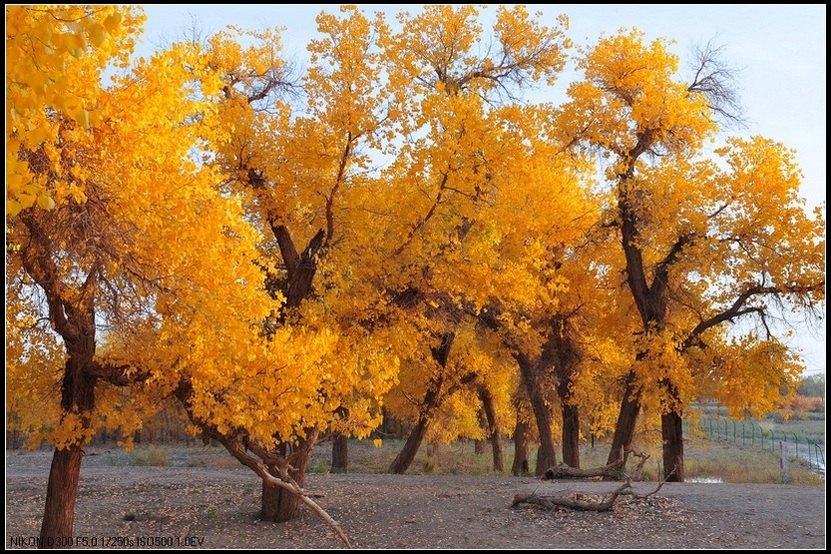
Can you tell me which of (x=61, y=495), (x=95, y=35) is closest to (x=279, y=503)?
(x=61, y=495)

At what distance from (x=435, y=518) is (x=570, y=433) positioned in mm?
9669

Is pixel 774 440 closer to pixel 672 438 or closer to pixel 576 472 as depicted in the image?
pixel 672 438

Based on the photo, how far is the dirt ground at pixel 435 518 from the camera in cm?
1044

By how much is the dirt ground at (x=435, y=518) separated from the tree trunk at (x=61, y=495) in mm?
488

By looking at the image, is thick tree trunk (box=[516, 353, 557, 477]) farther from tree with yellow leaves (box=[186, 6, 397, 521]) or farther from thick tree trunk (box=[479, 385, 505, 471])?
tree with yellow leaves (box=[186, 6, 397, 521])

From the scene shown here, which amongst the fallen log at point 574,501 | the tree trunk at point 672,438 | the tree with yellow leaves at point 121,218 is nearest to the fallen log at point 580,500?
the fallen log at point 574,501

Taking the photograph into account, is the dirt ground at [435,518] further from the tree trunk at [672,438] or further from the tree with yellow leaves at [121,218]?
the tree with yellow leaves at [121,218]

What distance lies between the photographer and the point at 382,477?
1897 centimetres

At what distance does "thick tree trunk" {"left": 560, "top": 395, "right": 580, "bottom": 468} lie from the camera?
68.1ft

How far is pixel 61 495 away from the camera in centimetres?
984

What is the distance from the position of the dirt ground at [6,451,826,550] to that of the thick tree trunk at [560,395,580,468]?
434cm

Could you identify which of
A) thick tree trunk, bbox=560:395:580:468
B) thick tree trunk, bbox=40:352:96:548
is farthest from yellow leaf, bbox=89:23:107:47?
thick tree trunk, bbox=560:395:580:468

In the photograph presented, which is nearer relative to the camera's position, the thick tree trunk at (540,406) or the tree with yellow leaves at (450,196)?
the tree with yellow leaves at (450,196)

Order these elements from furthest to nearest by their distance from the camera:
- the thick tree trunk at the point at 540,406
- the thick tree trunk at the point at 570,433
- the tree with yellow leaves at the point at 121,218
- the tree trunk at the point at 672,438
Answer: the thick tree trunk at the point at 570,433, the thick tree trunk at the point at 540,406, the tree trunk at the point at 672,438, the tree with yellow leaves at the point at 121,218
